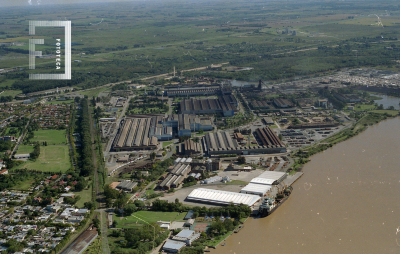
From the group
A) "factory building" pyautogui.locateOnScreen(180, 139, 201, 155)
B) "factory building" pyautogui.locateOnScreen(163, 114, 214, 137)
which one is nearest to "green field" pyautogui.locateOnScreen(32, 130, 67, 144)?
"factory building" pyautogui.locateOnScreen(163, 114, 214, 137)

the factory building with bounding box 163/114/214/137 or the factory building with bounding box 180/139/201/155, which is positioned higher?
the factory building with bounding box 163/114/214/137

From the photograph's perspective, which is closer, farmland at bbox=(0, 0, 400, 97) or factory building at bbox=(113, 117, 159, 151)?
factory building at bbox=(113, 117, 159, 151)

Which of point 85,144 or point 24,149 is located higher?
point 85,144

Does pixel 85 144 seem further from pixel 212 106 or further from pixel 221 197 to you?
pixel 212 106

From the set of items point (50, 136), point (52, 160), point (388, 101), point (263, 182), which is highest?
point (388, 101)

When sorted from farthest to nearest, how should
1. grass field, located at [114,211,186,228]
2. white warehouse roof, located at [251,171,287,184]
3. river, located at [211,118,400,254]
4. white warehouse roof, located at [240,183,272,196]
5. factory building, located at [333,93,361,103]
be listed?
factory building, located at [333,93,361,103] → white warehouse roof, located at [251,171,287,184] → white warehouse roof, located at [240,183,272,196] → grass field, located at [114,211,186,228] → river, located at [211,118,400,254]

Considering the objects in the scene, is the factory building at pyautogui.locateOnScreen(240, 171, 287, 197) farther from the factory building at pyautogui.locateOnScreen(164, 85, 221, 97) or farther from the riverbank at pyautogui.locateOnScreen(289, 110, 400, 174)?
the factory building at pyautogui.locateOnScreen(164, 85, 221, 97)

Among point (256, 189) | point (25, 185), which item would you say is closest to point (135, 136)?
point (25, 185)
